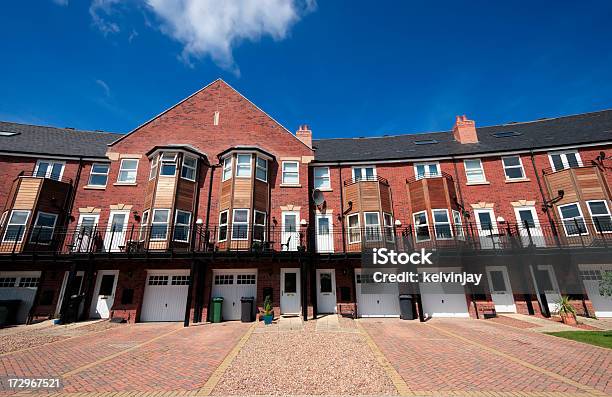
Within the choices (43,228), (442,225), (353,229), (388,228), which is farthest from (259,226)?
(43,228)

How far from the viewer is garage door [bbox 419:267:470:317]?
15259 millimetres

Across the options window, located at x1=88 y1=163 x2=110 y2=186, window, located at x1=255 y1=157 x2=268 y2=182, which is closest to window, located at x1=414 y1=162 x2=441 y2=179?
window, located at x1=255 y1=157 x2=268 y2=182

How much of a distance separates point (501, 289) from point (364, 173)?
10.5 metres

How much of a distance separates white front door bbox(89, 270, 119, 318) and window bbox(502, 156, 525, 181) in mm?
24819

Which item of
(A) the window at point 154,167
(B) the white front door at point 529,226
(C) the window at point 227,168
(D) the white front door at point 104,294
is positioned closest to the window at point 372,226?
(B) the white front door at point 529,226

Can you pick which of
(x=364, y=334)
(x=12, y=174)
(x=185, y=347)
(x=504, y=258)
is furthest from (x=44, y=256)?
(x=504, y=258)

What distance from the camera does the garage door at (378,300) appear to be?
15375 millimetres

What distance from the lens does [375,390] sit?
5.63 meters

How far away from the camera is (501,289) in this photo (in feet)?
50.5

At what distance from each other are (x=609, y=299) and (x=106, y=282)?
27698 millimetres

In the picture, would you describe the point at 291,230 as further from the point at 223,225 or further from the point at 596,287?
the point at 596,287

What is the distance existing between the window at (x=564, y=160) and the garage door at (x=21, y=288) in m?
31.6

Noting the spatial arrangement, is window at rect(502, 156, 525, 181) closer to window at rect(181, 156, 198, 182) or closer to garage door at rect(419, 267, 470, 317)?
garage door at rect(419, 267, 470, 317)

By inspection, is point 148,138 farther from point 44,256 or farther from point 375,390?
point 375,390
